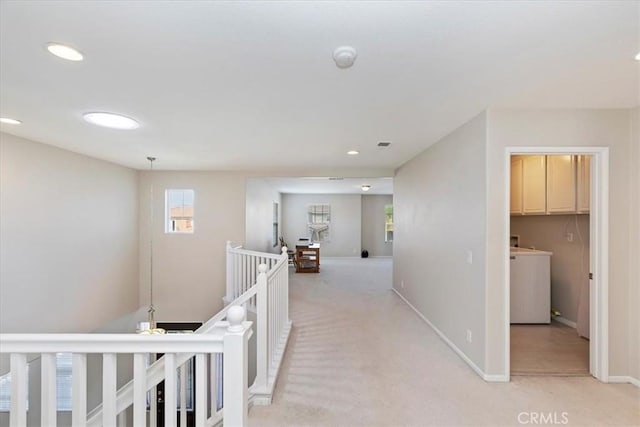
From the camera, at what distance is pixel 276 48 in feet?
5.44

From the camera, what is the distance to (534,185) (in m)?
4.03

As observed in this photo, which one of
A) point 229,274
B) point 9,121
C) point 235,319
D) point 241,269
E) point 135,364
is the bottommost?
point 229,274

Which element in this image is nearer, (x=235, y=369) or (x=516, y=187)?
(x=235, y=369)

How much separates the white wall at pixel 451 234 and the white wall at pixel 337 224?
19.5 feet

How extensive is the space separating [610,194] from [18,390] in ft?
14.1

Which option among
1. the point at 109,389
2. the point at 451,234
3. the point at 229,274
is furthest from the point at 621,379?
the point at 229,274

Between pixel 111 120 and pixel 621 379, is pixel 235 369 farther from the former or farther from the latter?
pixel 621 379

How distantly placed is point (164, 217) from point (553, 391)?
6.36 metres

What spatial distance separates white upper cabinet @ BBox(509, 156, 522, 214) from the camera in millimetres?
4273

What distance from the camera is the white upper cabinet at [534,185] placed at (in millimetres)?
3889

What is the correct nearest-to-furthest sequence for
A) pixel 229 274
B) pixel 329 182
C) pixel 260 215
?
pixel 229 274 → pixel 260 215 → pixel 329 182

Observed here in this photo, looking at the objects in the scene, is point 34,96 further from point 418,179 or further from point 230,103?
point 418,179

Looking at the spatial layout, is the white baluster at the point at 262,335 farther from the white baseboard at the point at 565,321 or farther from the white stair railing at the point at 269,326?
the white baseboard at the point at 565,321

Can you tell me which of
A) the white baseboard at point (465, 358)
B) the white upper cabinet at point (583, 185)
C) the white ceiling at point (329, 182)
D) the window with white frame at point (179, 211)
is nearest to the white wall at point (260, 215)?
the white ceiling at point (329, 182)
